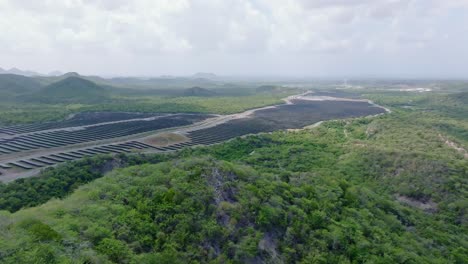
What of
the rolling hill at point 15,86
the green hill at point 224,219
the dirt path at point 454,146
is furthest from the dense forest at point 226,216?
the rolling hill at point 15,86

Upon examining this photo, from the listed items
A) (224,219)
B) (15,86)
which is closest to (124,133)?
(224,219)

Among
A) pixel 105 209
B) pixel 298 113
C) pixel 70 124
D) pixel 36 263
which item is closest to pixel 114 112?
pixel 70 124

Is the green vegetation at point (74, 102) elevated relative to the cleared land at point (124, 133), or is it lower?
elevated

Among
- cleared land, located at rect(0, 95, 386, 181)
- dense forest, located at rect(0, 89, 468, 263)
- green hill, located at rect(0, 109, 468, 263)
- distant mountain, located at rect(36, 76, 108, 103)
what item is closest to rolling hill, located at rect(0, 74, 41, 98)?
distant mountain, located at rect(36, 76, 108, 103)

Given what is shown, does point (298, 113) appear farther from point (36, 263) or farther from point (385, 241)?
point (36, 263)

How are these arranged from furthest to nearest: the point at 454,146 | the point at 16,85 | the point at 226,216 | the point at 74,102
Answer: the point at 16,85 → the point at 74,102 → the point at 454,146 → the point at 226,216

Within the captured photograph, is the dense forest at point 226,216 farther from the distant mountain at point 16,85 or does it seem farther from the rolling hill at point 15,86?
the distant mountain at point 16,85

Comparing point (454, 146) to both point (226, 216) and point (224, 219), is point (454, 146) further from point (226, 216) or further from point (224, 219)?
point (224, 219)

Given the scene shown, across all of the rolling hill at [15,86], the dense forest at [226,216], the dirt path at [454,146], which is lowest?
the dirt path at [454,146]
